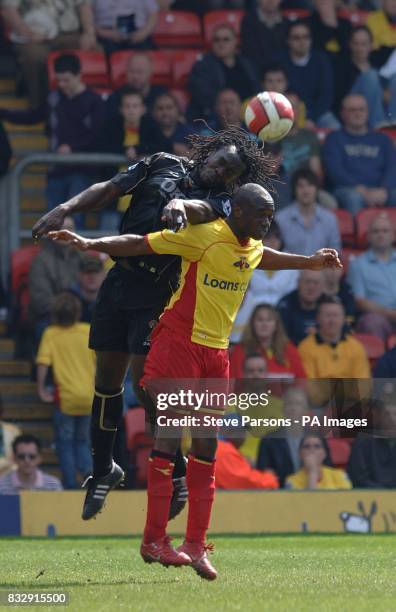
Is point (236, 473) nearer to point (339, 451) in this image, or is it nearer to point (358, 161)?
point (339, 451)

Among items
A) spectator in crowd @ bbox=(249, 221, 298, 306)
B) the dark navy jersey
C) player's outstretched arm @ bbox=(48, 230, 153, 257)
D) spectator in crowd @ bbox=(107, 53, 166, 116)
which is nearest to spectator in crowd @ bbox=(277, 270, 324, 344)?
spectator in crowd @ bbox=(249, 221, 298, 306)

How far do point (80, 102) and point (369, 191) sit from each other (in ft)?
11.1

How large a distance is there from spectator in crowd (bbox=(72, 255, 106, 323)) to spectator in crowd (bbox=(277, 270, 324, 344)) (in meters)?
1.86

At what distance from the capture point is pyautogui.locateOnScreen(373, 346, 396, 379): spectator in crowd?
1416 centimetres

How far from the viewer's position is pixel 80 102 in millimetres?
15766

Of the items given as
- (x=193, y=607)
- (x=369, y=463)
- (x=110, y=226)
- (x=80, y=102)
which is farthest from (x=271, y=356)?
(x=193, y=607)

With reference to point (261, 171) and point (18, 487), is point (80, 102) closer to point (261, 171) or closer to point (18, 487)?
point (18, 487)

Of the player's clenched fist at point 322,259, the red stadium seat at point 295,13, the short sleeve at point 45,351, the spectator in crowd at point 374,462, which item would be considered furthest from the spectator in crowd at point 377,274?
the player's clenched fist at point 322,259

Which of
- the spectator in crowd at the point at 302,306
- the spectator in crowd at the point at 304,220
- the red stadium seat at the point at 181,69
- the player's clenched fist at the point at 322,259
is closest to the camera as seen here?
the player's clenched fist at the point at 322,259

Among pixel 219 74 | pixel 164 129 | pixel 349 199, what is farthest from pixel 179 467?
pixel 219 74

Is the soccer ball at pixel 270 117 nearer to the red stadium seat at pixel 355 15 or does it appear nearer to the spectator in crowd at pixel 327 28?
the spectator in crowd at pixel 327 28

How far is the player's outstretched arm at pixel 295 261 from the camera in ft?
27.1

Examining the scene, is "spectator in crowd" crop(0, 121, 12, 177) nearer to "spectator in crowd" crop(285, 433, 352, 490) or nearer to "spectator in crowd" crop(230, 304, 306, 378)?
"spectator in crowd" crop(230, 304, 306, 378)

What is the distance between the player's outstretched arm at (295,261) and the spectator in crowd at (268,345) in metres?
5.71
